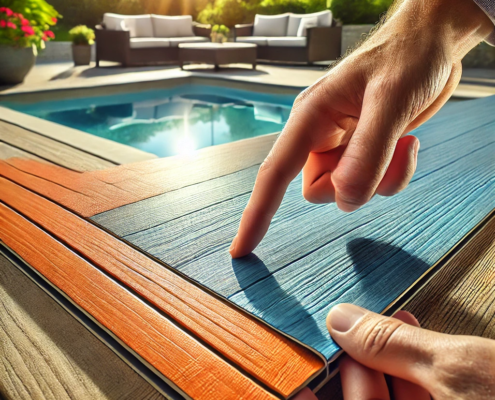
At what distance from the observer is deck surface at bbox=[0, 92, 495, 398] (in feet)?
2.20

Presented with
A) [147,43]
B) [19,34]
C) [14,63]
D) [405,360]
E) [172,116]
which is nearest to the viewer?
[405,360]

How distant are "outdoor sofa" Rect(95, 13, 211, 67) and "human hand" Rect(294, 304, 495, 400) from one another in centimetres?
794

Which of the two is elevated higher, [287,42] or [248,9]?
[248,9]

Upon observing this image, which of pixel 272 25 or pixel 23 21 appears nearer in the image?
pixel 23 21

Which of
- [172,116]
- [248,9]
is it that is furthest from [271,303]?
[248,9]

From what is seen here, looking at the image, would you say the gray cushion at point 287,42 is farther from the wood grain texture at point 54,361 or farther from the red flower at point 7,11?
the wood grain texture at point 54,361

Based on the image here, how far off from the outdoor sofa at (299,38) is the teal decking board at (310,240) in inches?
290

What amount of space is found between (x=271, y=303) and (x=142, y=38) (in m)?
8.81

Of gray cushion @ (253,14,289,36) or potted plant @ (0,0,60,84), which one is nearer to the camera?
potted plant @ (0,0,60,84)

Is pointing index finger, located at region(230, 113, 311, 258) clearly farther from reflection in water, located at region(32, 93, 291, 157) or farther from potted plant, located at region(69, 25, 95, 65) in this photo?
potted plant, located at region(69, 25, 95, 65)

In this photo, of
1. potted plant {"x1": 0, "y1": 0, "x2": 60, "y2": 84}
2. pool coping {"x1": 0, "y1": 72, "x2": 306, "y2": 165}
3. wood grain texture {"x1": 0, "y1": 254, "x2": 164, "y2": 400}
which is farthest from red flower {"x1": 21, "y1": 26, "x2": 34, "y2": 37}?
wood grain texture {"x1": 0, "y1": 254, "x2": 164, "y2": 400}

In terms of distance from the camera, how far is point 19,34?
5.25m

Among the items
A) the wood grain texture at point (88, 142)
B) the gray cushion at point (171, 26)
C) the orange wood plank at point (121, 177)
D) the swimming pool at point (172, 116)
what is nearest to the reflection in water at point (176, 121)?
the swimming pool at point (172, 116)

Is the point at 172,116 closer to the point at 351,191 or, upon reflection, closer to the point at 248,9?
the point at 351,191
